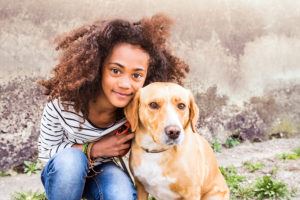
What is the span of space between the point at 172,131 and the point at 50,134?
104cm

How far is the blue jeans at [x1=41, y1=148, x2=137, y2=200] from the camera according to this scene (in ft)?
7.67

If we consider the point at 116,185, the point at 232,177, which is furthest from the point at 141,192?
the point at 232,177

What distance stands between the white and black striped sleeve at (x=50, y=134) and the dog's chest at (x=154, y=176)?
0.65 metres

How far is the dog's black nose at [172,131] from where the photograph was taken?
2174mm

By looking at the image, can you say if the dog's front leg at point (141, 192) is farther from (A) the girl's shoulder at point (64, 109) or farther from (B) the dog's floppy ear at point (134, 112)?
(A) the girl's shoulder at point (64, 109)

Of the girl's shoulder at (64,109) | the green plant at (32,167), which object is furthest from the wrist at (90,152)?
the green plant at (32,167)

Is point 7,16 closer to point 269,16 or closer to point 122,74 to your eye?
point 122,74

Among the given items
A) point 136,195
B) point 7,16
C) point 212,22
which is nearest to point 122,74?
point 136,195

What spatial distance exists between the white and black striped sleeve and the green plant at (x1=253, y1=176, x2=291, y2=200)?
202cm

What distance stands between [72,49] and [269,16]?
13.2 feet

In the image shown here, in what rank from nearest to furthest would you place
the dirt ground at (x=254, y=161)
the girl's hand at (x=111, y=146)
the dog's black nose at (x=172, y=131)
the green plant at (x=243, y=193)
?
the dog's black nose at (x=172, y=131) < the girl's hand at (x=111, y=146) < the green plant at (x=243, y=193) < the dirt ground at (x=254, y=161)

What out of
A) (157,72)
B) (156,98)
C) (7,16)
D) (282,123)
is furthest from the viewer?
(282,123)

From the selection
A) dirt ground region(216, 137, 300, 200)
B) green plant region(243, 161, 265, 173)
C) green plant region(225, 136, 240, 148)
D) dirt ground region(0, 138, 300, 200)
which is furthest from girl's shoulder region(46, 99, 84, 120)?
green plant region(225, 136, 240, 148)

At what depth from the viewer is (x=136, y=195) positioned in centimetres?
259
